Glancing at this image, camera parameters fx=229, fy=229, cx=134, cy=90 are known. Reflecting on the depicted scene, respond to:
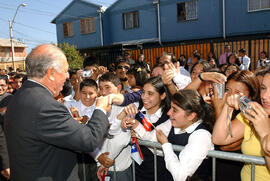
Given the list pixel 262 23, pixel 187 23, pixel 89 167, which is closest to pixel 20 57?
pixel 187 23

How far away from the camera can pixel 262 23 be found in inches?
587

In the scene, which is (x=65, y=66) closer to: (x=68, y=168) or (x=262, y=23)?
(x=68, y=168)

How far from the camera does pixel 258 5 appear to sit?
49.1 feet

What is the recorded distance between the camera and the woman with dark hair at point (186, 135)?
78.9 inches

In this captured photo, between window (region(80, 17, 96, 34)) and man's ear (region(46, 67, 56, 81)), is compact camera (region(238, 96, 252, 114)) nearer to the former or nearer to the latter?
man's ear (region(46, 67, 56, 81))

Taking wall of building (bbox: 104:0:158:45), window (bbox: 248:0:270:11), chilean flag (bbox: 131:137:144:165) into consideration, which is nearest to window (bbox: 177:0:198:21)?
wall of building (bbox: 104:0:158:45)

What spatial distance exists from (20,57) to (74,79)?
48637 mm

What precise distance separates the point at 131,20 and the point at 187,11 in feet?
17.5

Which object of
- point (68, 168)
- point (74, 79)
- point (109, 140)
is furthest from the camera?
point (74, 79)

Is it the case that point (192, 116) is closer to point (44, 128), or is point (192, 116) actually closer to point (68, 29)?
point (44, 128)

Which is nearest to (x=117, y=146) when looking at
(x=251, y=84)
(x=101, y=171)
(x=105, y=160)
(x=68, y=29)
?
(x=105, y=160)

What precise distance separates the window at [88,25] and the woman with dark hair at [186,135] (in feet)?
70.2

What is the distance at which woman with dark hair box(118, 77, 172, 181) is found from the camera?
248cm

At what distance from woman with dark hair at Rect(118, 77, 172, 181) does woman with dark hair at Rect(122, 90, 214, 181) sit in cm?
15
